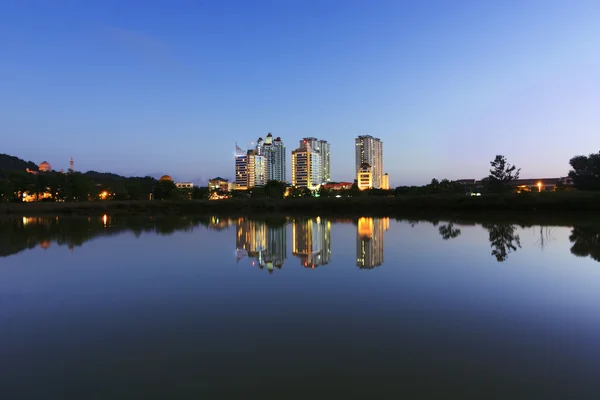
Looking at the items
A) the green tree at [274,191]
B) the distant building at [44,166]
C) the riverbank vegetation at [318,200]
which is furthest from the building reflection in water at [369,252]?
the distant building at [44,166]

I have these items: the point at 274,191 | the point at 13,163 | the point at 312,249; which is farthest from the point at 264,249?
the point at 13,163

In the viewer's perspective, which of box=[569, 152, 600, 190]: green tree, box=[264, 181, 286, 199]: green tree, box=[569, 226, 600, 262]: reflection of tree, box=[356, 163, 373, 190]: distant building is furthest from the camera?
box=[356, 163, 373, 190]: distant building

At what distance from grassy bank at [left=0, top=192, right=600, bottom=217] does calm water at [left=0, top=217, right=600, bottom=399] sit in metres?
35.5

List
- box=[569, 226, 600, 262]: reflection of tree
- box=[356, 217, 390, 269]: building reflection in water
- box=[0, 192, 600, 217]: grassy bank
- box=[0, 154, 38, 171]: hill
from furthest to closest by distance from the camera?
box=[0, 154, 38, 171]: hill → box=[0, 192, 600, 217]: grassy bank → box=[569, 226, 600, 262]: reflection of tree → box=[356, 217, 390, 269]: building reflection in water

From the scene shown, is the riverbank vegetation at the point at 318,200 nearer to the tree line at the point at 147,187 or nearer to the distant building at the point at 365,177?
the tree line at the point at 147,187

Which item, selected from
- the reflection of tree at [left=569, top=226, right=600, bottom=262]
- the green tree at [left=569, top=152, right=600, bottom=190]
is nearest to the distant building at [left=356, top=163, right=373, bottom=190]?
the green tree at [left=569, top=152, right=600, bottom=190]

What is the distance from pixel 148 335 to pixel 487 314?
6.03 meters

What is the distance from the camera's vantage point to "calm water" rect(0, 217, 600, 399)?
4637 mm

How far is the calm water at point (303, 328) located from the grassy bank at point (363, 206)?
3554cm

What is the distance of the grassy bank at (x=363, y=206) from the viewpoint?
4469 centimetres

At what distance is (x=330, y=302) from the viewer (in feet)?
26.8

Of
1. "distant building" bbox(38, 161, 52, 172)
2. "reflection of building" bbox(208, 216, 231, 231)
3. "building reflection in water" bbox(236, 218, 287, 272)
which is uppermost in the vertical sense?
"distant building" bbox(38, 161, 52, 172)

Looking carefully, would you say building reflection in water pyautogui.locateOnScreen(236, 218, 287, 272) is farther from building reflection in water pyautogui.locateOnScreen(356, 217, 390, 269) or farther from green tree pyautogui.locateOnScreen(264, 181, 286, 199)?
green tree pyautogui.locateOnScreen(264, 181, 286, 199)

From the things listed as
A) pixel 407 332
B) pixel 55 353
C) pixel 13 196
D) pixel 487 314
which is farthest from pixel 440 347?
pixel 13 196
